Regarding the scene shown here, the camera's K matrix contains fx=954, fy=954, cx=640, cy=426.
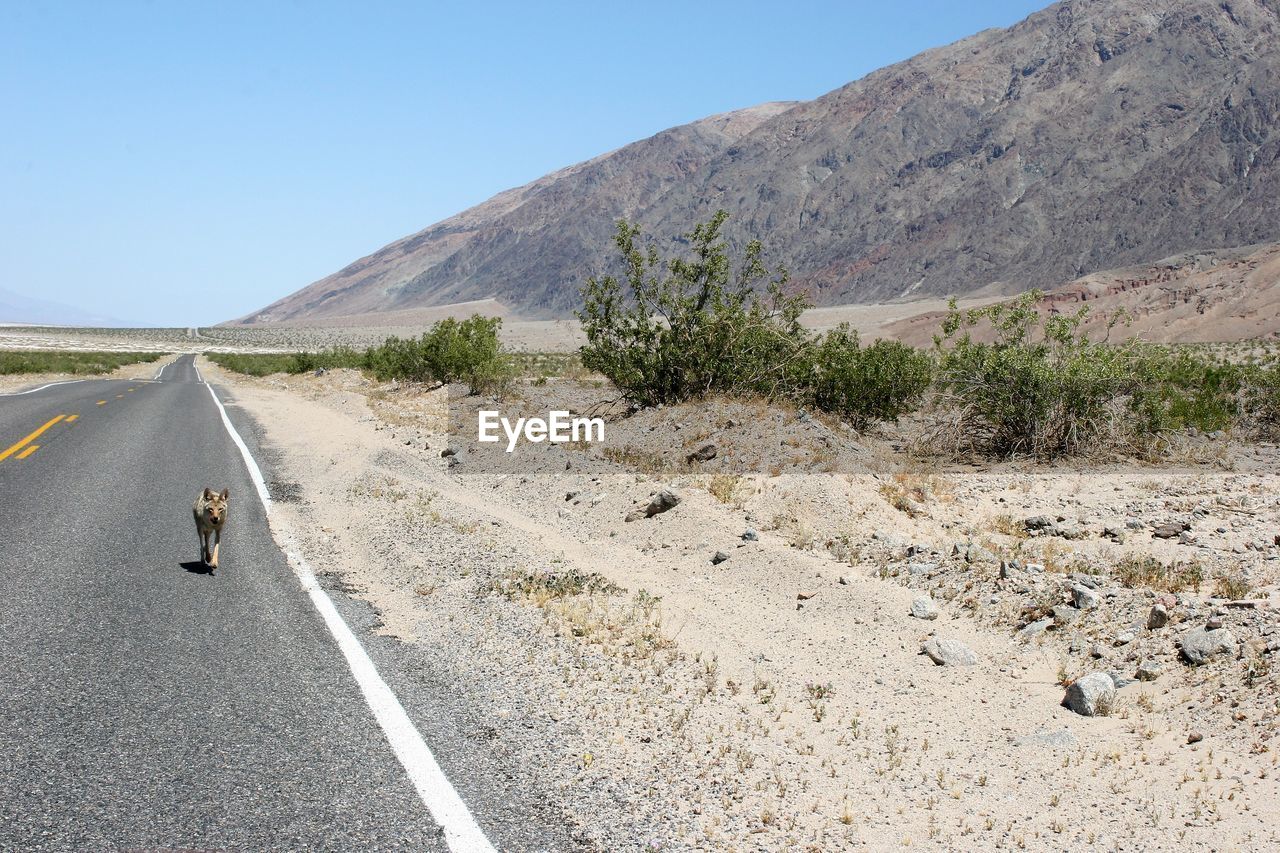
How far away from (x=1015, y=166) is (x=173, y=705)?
475ft

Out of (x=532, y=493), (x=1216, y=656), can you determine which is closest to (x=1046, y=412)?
(x=532, y=493)

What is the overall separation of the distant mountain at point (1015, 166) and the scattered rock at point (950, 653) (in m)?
87.4

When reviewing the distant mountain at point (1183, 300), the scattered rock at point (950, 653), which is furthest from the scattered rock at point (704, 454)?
the distant mountain at point (1183, 300)

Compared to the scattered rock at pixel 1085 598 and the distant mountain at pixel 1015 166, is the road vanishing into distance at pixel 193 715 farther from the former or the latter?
the distant mountain at pixel 1015 166

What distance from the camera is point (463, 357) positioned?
2767 cm

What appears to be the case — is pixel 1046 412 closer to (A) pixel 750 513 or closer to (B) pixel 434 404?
(A) pixel 750 513

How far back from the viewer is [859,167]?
158 meters

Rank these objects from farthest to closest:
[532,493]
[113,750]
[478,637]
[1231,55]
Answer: [1231,55], [532,493], [478,637], [113,750]

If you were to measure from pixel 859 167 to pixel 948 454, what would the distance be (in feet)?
502

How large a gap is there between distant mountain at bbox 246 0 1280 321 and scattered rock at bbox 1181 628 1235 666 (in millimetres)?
87887

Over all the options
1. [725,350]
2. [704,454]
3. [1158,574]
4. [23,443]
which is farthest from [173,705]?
[725,350]

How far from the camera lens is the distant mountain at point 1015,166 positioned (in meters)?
114

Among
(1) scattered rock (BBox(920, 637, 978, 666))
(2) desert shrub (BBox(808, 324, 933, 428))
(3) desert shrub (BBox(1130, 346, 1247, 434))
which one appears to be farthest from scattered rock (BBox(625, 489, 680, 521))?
(2) desert shrub (BBox(808, 324, 933, 428))

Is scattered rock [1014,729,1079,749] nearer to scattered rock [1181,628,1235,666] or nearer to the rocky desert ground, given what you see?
the rocky desert ground
